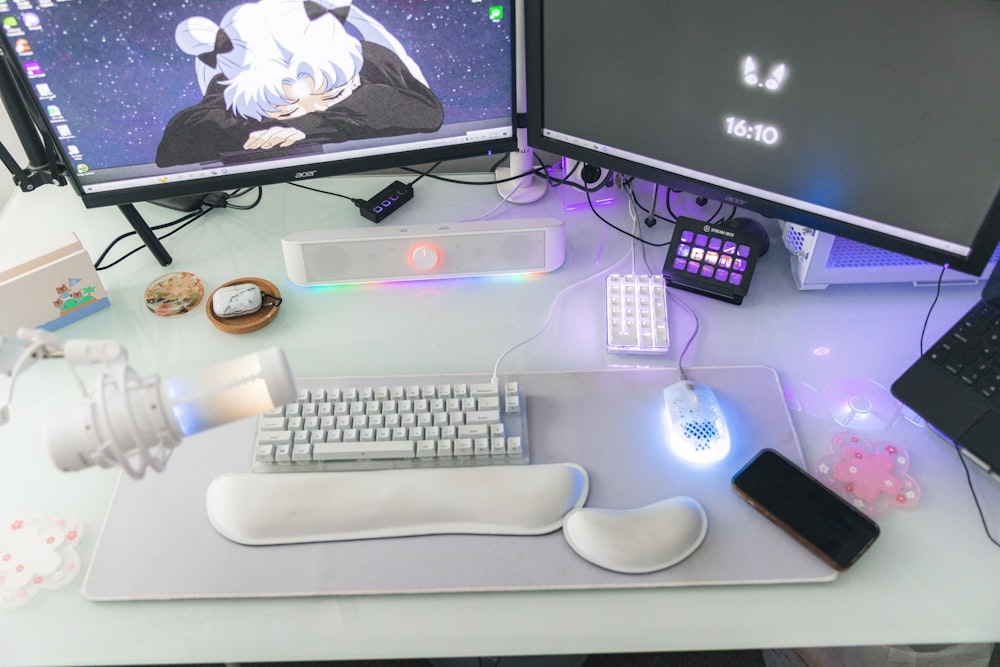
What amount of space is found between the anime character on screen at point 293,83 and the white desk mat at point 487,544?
37 cm

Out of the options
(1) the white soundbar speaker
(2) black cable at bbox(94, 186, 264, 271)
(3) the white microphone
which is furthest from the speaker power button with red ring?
(3) the white microphone

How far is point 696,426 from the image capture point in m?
0.84

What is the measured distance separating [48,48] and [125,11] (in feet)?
0.32

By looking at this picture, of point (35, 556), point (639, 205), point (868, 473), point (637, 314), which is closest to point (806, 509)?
point (868, 473)

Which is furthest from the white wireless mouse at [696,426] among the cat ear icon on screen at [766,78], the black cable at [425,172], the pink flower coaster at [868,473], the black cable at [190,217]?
the black cable at [190,217]

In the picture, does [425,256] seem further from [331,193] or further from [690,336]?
[690,336]

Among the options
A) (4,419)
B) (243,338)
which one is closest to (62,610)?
(4,419)

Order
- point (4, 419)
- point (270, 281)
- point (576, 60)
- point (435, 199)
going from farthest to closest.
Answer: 1. point (435, 199)
2. point (270, 281)
3. point (576, 60)
4. point (4, 419)

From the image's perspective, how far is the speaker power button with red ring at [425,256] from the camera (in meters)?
1.03

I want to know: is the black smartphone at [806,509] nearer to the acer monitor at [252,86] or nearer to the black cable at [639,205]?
the black cable at [639,205]

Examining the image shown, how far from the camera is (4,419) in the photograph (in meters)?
0.67

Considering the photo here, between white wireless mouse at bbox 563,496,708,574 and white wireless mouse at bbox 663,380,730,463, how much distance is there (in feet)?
0.23

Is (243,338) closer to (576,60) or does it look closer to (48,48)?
(48,48)

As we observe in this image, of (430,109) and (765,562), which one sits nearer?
(765,562)
